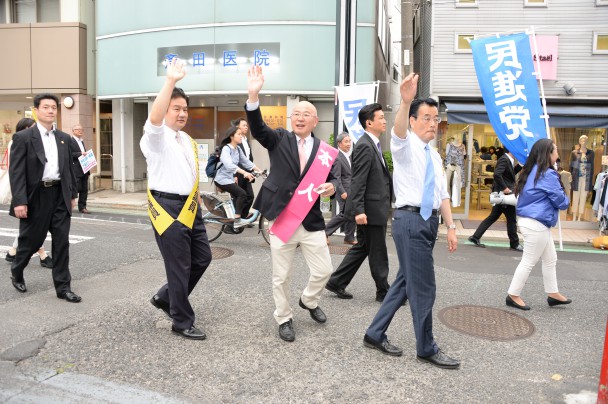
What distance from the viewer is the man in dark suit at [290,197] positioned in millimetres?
4211

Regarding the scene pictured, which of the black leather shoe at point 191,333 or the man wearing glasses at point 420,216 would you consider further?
the black leather shoe at point 191,333

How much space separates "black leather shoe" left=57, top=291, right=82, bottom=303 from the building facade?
27.9 feet

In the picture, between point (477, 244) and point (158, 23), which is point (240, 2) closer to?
point (158, 23)

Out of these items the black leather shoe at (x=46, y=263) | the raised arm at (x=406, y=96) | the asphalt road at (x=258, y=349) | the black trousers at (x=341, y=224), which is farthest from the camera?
the black trousers at (x=341, y=224)

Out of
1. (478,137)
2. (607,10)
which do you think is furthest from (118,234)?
(607,10)

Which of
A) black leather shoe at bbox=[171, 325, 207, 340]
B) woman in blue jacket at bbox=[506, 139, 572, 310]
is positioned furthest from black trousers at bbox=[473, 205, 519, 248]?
black leather shoe at bbox=[171, 325, 207, 340]

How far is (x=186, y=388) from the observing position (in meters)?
3.47

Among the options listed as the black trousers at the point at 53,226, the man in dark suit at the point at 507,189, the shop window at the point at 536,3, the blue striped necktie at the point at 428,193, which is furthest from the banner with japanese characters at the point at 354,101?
the blue striped necktie at the point at 428,193

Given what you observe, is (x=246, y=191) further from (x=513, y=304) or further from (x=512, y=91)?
(x=513, y=304)

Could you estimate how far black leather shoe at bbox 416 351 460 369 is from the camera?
3.83m

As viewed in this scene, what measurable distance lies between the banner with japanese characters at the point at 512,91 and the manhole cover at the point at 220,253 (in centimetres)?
450

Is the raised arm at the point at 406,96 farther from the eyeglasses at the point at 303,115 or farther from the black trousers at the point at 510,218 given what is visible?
the black trousers at the point at 510,218

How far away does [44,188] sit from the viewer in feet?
17.1

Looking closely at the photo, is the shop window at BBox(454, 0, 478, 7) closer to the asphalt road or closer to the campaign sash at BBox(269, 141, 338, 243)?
the asphalt road
